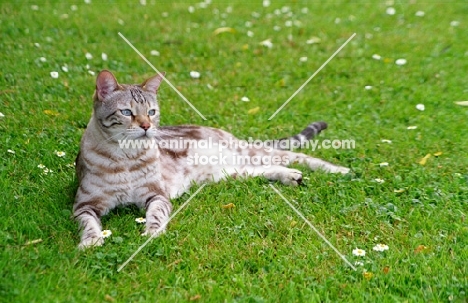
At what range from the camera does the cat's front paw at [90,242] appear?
3787mm

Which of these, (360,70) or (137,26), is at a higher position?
(137,26)

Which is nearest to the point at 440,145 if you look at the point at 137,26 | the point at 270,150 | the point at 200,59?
the point at 270,150

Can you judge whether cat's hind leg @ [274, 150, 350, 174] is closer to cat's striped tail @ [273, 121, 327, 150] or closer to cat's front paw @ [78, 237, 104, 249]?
cat's striped tail @ [273, 121, 327, 150]

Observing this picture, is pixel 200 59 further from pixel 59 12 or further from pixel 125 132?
pixel 125 132

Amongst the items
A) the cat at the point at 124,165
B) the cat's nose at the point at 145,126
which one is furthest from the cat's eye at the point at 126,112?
the cat's nose at the point at 145,126

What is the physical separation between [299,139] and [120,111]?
2.07 m

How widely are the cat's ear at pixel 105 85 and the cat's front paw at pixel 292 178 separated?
1.60 meters

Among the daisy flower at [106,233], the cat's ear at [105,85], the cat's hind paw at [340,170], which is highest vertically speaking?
the cat's ear at [105,85]

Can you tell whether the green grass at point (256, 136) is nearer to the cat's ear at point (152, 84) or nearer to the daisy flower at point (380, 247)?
the daisy flower at point (380, 247)

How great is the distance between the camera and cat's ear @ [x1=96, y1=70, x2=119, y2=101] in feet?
14.3

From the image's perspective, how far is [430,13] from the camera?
997cm

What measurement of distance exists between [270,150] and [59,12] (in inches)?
204

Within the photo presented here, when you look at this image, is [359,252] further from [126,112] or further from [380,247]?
[126,112]

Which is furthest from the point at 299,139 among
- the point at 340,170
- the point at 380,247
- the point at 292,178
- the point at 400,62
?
the point at 400,62
